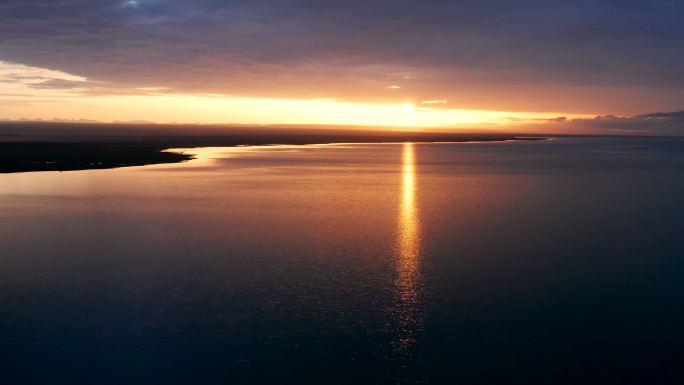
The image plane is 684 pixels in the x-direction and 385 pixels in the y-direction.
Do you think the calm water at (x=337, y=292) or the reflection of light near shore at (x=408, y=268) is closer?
the calm water at (x=337, y=292)

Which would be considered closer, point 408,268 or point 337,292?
point 337,292

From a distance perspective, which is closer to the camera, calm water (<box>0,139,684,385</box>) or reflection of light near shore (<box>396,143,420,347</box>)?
calm water (<box>0,139,684,385</box>)

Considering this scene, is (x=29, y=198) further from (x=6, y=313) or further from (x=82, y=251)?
(x=6, y=313)

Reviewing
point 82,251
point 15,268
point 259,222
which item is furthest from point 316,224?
point 15,268
